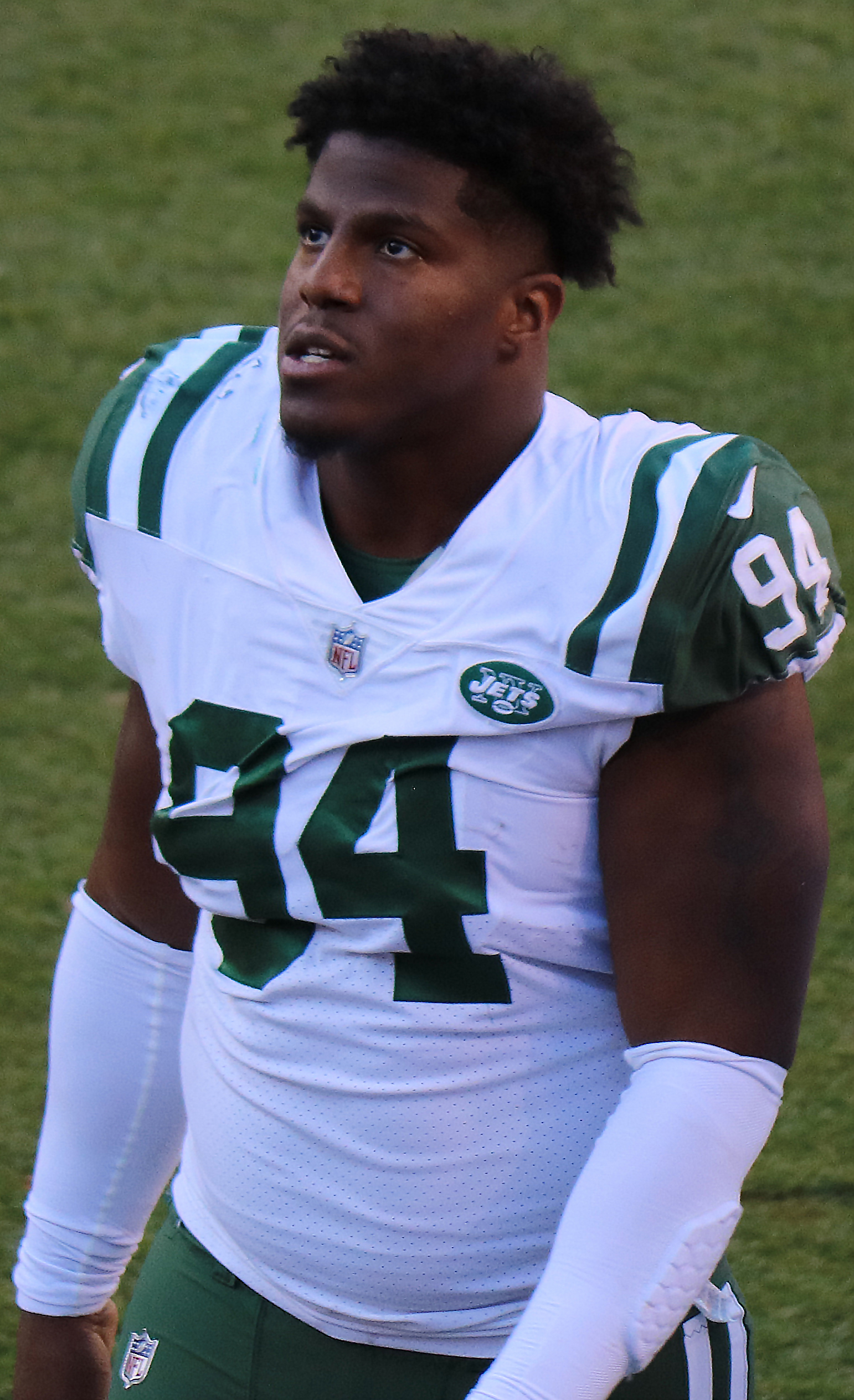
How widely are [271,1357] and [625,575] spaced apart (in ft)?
2.37

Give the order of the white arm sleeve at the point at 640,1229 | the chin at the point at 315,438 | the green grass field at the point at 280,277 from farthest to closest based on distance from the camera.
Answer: the green grass field at the point at 280,277, the chin at the point at 315,438, the white arm sleeve at the point at 640,1229

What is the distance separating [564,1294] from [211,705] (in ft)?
1.77

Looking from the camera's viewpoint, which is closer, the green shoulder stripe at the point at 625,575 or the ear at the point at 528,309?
the green shoulder stripe at the point at 625,575

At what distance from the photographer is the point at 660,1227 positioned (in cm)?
156

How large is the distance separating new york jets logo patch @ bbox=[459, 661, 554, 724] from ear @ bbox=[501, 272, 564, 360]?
26 centimetres

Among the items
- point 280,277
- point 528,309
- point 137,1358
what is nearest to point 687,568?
point 528,309

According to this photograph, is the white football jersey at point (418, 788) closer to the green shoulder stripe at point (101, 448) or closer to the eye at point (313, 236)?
the green shoulder stripe at point (101, 448)

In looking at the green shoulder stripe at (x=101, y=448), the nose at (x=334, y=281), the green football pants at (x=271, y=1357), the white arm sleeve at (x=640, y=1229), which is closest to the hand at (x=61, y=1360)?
the green football pants at (x=271, y=1357)

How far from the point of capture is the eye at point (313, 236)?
5.50 feet

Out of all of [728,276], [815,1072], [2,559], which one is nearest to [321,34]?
[728,276]

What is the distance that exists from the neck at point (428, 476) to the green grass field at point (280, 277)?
5.71ft

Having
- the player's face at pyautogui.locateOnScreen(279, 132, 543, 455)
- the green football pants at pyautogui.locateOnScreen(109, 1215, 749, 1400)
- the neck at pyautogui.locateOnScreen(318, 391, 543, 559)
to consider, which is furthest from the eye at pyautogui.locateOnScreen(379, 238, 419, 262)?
the green football pants at pyautogui.locateOnScreen(109, 1215, 749, 1400)

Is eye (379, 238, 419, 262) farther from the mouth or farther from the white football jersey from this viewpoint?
the white football jersey

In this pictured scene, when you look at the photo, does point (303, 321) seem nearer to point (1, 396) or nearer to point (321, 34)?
point (1, 396)
